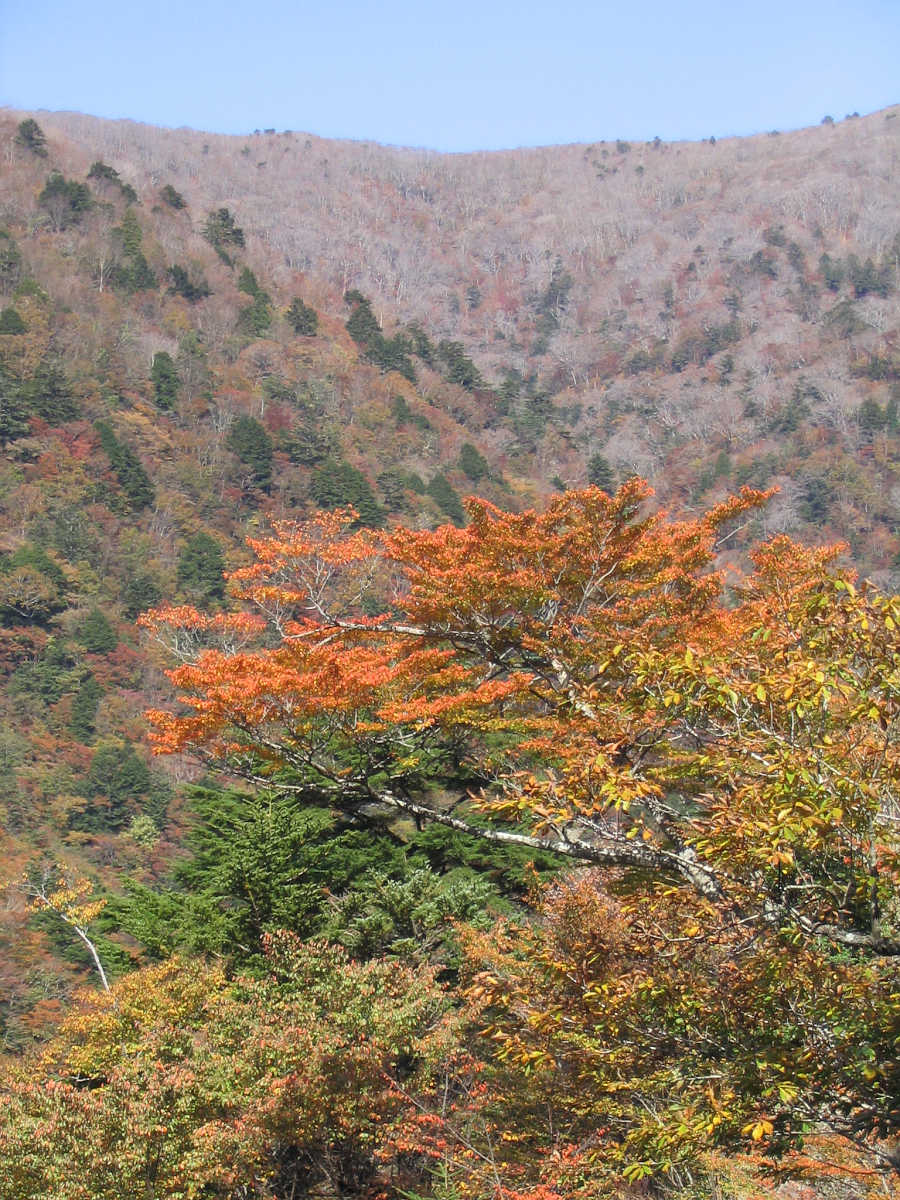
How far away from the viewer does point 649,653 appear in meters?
5.29

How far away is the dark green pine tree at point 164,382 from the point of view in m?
68.9

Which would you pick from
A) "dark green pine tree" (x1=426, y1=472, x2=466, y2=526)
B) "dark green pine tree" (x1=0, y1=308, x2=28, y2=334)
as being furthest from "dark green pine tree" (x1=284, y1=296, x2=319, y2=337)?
"dark green pine tree" (x1=0, y1=308, x2=28, y2=334)

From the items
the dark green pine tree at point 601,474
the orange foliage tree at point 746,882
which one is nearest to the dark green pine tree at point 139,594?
the dark green pine tree at point 601,474

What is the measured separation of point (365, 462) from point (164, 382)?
1381 cm

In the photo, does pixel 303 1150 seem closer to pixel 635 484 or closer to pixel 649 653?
pixel 649 653

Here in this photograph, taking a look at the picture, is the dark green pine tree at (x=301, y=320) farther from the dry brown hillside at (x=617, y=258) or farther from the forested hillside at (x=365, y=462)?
the dry brown hillside at (x=617, y=258)

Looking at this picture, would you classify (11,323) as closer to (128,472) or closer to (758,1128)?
(128,472)

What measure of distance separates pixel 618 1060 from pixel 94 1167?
4.32 m

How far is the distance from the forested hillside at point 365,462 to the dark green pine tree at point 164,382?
0.16 m

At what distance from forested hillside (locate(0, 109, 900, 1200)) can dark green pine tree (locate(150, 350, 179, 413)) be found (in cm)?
16

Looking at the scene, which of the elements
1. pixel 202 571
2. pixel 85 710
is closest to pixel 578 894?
pixel 85 710

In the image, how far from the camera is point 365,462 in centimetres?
7038

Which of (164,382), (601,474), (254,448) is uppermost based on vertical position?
(164,382)

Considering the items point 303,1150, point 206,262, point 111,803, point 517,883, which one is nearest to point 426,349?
point 206,262
